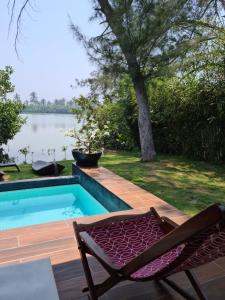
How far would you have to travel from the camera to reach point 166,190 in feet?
16.7

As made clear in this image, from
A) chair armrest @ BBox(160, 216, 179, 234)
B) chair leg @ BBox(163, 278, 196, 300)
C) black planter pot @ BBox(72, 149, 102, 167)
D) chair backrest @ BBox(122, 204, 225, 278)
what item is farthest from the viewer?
black planter pot @ BBox(72, 149, 102, 167)

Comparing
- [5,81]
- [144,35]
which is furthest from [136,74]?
[5,81]

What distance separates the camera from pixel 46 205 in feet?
18.4

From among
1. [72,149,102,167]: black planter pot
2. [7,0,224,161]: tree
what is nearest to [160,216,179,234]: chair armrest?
[72,149,102,167]: black planter pot

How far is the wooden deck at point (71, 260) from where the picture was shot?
217 cm

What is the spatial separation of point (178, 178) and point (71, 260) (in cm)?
387

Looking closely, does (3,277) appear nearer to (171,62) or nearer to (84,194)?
(84,194)

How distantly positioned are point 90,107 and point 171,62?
5.15m

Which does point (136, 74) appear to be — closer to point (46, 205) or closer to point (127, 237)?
point (46, 205)

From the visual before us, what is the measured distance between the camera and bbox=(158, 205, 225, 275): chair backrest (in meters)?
1.32

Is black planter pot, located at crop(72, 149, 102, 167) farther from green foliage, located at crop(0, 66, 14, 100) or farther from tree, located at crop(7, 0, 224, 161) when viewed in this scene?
green foliage, located at crop(0, 66, 14, 100)

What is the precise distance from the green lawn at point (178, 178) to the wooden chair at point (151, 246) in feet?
5.62

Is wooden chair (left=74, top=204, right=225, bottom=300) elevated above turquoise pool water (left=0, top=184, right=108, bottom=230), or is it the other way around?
wooden chair (left=74, top=204, right=225, bottom=300)

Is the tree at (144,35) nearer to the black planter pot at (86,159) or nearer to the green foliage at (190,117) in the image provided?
the green foliage at (190,117)
